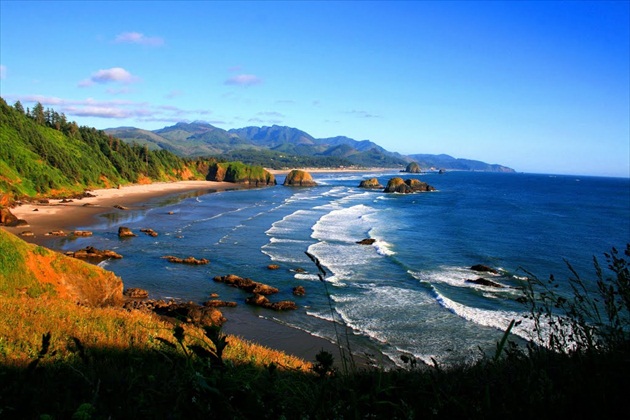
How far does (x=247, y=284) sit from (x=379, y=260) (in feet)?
35.4

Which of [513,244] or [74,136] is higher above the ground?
[74,136]

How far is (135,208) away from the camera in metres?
60.9

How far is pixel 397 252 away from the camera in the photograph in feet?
116

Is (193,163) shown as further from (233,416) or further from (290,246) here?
(233,416)

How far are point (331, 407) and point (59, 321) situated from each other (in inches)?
286

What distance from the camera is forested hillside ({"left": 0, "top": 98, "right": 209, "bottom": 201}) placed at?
59906 mm

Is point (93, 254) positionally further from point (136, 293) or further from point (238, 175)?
point (238, 175)

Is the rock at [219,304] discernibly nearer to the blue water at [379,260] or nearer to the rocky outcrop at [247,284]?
the blue water at [379,260]

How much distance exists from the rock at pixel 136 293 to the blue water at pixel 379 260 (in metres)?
0.85

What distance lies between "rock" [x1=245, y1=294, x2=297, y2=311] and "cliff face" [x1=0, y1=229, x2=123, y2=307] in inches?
265

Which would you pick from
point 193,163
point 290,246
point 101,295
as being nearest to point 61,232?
point 290,246

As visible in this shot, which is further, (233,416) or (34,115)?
(34,115)

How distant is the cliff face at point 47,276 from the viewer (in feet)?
52.1

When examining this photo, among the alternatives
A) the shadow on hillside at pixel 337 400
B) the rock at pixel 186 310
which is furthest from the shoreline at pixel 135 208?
the shadow on hillside at pixel 337 400
